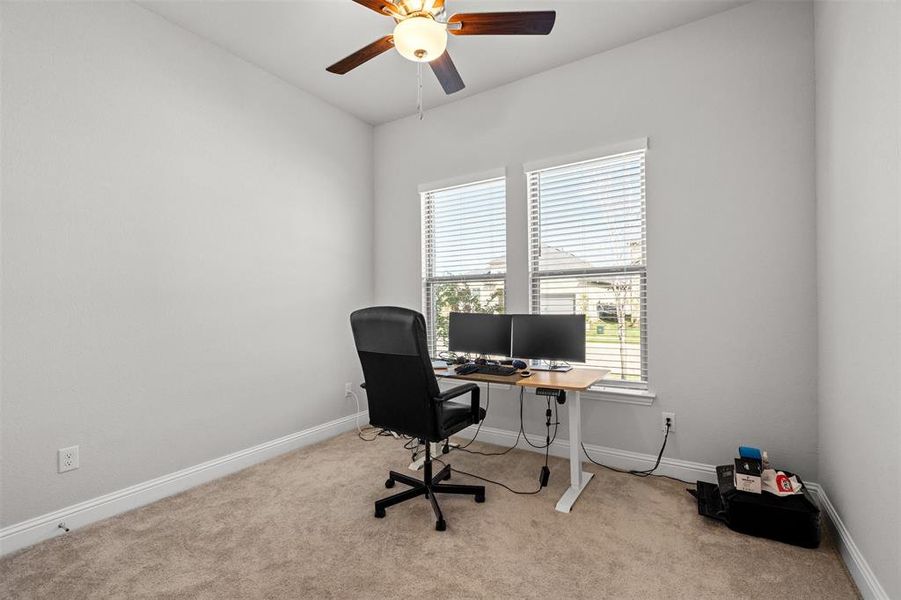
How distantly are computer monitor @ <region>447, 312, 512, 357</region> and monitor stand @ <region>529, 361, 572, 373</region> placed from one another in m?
0.26

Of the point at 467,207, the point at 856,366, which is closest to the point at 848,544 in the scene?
the point at 856,366

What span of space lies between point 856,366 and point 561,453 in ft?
6.05

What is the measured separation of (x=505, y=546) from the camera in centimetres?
198

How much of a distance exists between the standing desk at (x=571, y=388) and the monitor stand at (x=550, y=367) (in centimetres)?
13

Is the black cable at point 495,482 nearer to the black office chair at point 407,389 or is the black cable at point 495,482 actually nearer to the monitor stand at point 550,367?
the black office chair at point 407,389

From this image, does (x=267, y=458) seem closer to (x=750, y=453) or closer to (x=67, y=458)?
(x=67, y=458)

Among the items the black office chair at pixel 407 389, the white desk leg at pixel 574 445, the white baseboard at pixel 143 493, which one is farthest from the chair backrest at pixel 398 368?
the white baseboard at pixel 143 493

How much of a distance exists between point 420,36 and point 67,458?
2.80 m

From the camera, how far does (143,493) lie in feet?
8.01

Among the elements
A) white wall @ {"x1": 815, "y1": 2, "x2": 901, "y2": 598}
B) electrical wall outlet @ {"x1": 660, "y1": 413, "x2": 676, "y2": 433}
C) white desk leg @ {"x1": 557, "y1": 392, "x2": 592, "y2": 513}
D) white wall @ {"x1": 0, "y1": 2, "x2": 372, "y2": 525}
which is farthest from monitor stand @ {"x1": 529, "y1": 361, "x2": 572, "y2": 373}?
white wall @ {"x1": 0, "y1": 2, "x2": 372, "y2": 525}

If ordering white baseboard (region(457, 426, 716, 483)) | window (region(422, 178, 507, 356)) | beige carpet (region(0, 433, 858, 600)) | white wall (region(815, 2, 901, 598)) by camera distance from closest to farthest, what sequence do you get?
white wall (region(815, 2, 901, 598)), beige carpet (region(0, 433, 858, 600)), white baseboard (region(457, 426, 716, 483)), window (region(422, 178, 507, 356))

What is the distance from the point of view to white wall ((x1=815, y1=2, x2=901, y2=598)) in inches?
55.8

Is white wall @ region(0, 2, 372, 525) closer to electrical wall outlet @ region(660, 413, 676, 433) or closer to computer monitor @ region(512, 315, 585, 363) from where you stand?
computer monitor @ region(512, 315, 585, 363)

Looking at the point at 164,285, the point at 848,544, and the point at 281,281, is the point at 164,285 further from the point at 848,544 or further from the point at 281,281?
the point at 848,544
